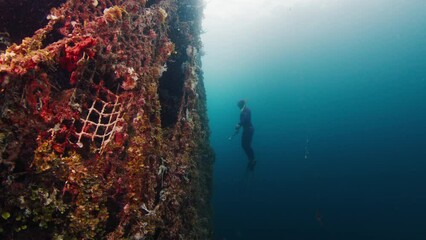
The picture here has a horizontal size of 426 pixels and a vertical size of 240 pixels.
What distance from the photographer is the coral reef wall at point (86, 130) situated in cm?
239

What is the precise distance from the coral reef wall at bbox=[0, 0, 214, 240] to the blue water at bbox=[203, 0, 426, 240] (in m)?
14.4

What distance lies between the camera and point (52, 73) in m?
3.13

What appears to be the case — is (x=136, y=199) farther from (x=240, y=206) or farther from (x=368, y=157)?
(x=368, y=157)

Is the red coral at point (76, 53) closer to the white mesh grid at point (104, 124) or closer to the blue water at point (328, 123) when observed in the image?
the white mesh grid at point (104, 124)

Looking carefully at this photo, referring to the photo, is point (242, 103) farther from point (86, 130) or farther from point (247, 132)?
point (86, 130)

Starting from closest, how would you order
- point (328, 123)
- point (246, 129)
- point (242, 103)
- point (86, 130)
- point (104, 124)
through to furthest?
point (86, 130)
point (104, 124)
point (242, 103)
point (246, 129)
point (328, 123)

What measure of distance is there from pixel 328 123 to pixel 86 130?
235 ft

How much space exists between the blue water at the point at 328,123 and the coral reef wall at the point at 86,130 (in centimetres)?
1443

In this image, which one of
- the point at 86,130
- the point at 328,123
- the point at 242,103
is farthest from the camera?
the point at 328,123

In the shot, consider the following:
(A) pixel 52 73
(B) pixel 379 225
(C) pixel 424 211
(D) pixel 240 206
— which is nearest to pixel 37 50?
(A) pixel 52 73

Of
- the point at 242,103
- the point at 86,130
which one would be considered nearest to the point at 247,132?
the point at 242,103

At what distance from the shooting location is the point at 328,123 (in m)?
68.6

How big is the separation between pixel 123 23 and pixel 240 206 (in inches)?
1034

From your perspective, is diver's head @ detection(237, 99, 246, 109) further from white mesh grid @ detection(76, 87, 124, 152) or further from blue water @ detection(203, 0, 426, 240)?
white mesh grid @ detection(76, 87, 124, 152)
